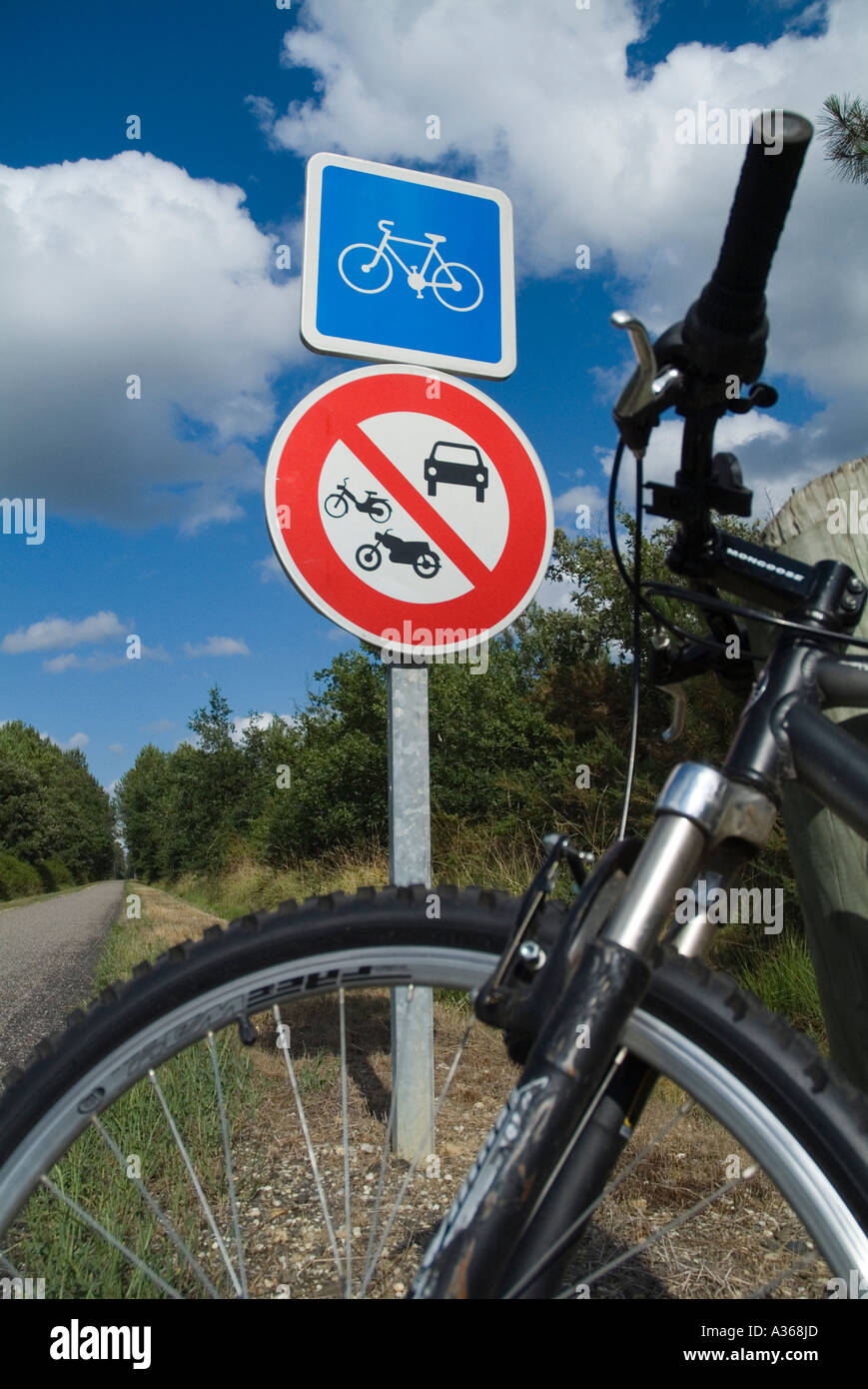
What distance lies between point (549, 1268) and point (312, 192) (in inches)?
107

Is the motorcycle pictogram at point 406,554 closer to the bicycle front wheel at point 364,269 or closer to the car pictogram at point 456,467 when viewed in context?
the car pictogram at point 456,467

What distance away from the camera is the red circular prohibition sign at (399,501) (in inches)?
91.2

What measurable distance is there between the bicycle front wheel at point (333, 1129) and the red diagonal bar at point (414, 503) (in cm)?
136

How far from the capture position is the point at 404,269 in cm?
265

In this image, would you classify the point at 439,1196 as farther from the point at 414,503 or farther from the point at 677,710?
the point at 414,503

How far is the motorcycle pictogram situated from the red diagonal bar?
0.13ft

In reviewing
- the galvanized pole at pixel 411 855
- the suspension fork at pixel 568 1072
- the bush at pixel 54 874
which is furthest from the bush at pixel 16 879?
the suspension fork at pixel 568 1072

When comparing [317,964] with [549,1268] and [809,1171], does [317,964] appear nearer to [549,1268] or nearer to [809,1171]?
[549,1268]

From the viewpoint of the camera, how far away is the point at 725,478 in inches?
42.3

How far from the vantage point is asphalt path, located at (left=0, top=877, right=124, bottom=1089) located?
379 centimetres

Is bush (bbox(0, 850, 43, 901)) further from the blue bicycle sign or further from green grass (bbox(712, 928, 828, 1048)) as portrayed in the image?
the blue bicycle sign

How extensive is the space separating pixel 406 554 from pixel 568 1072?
1.75m

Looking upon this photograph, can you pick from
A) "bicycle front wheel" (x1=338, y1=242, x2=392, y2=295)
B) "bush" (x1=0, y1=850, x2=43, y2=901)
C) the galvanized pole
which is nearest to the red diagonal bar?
the galvanized pole
